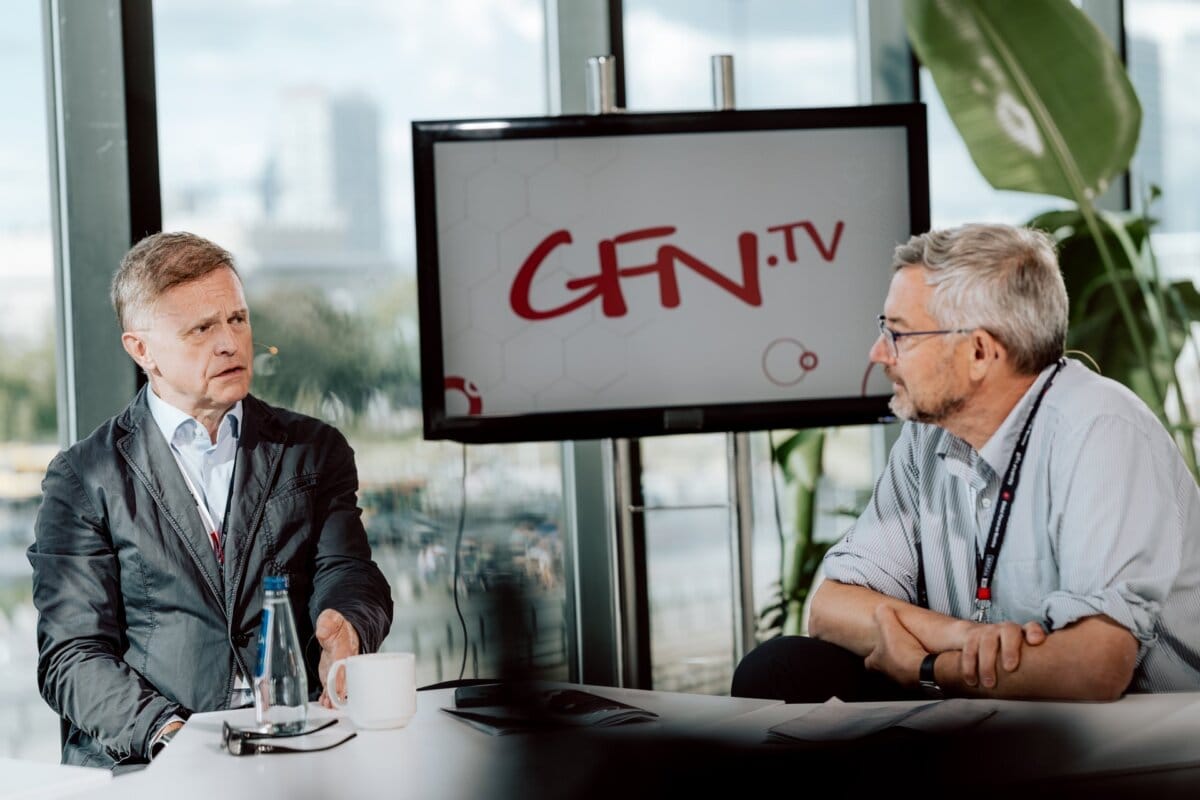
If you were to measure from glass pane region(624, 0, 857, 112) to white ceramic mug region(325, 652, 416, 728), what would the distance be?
7.20 feet

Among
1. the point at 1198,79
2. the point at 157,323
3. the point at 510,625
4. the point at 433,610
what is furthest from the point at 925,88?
the point at 510,625

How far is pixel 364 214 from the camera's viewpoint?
3.05m

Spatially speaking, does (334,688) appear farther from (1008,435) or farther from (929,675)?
(1008,435)

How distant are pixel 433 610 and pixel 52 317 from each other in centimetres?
111

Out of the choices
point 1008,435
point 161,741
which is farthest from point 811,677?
point 161,741

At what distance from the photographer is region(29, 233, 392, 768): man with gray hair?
1.89 meters

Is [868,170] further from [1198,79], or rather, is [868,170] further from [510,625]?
[510,625]

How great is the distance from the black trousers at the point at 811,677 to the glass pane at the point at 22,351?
1.60 meters

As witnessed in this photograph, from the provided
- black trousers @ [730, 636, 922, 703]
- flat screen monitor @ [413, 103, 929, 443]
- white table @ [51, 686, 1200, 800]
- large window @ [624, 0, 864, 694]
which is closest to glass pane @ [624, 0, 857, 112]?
large window @ [624, 0, 864, 694]

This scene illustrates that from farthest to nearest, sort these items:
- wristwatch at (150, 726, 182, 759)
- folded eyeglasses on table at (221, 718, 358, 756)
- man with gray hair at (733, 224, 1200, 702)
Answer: wristwatch at (150, 726, 182, 759)
man with gray hair at (733, 224, 1200, 702)
folded eyeglasses on table at (221, 718, 358, 756)

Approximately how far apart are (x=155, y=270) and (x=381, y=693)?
1.05 m

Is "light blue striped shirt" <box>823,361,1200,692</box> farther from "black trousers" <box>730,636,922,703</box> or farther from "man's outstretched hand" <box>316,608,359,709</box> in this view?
"man's outstretched hand" <box>316,608,359,709</box>

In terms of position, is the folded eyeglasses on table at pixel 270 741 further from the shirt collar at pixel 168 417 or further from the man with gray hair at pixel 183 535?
the shirt collar at pixel 168 417

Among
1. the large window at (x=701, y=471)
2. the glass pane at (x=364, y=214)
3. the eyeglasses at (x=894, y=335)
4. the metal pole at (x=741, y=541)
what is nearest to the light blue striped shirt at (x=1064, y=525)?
the eyeglasses at (x=894, y=335)
